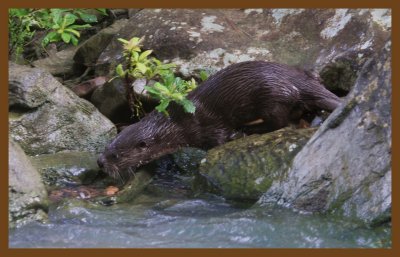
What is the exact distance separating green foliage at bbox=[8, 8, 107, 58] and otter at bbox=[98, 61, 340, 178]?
811 mm

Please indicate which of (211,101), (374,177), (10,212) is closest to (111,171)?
(211,101)

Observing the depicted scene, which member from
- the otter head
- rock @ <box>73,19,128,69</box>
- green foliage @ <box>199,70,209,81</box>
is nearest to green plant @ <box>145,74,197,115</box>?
the otter head

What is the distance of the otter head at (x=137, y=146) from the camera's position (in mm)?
4652

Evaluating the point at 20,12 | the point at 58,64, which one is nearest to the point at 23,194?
the point at 20,12

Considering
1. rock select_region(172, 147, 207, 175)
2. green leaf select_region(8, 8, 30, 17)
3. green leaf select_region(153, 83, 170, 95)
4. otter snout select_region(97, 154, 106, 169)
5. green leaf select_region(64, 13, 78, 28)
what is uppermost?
green leaf select_region(8, 8, 30, 17)

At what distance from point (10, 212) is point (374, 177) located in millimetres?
1835

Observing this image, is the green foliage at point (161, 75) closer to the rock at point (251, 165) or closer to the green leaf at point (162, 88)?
the green leaf at point (162, 88)

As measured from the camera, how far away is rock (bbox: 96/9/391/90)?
5.10 m

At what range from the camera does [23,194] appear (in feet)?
11.6

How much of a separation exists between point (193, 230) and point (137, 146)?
1.43m

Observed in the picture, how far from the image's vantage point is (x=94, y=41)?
629 centimetres

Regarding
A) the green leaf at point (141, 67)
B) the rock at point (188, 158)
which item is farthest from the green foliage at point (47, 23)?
the rock at point (188, 158)

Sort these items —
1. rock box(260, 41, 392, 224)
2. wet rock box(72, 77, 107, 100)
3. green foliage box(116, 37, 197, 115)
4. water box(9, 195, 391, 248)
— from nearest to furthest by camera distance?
water box(9, 195, 391, 248) < rock box(260, 41, 392, 224) < green foliage box(116, 37, 197, 115) < wet rock box(72, 77, 107, 100)

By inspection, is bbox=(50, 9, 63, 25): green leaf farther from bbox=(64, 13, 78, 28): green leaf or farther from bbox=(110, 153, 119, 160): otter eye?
bbox=(110, 153, 119, 160): otter eye
